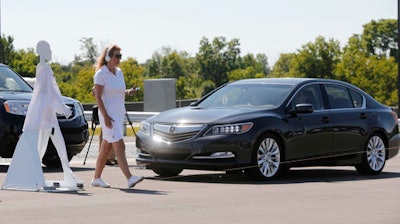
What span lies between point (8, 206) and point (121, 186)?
2730 millimetres

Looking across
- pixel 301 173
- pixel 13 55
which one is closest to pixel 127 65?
pixel 13 55

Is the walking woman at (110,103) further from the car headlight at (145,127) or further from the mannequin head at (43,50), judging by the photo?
the car headlight at (145,127)

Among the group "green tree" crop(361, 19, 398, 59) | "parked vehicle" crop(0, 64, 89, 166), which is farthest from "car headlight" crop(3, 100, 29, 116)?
"green tree" crop(361, 19, 398, 59)

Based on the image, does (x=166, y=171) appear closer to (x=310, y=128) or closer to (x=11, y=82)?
(x=310, y=128)

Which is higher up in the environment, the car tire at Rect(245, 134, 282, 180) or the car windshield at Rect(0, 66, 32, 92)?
the car windshield at Rect(0, 66, 32, 92)

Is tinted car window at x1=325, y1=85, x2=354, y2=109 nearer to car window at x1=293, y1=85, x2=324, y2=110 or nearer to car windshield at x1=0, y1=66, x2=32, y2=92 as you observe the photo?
car window at x1=293, y1=85, x2=324, y2=110

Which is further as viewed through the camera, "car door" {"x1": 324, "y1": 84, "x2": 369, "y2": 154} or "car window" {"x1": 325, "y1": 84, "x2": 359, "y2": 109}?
"car window" {"x1": 325, "y1": 84, "x2": 359, "y2": 109}

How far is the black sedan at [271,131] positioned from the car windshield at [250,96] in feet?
0.05

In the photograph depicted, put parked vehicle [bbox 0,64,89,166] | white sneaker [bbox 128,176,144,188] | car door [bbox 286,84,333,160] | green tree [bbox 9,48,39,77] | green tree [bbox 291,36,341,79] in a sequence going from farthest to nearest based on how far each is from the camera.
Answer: green tree [bbox 291,36,341,79]
green tree [bbox 9,48,39,77]
parked vehicle [bbox 0,64,89,166]
car door [bbox 286,84,333,160]
white sneaker [bbox 128,176,144,188]

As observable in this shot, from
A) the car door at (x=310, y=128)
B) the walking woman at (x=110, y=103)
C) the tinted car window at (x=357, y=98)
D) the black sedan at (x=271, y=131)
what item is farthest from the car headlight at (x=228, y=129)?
the tinted car window at (x=357, y=98)

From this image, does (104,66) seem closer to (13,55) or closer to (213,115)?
(213,115)

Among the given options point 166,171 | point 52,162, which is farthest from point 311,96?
point 52,162

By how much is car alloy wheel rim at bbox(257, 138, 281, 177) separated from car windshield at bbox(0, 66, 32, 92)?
4551 mm

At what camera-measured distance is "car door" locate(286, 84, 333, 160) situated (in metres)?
14.6
